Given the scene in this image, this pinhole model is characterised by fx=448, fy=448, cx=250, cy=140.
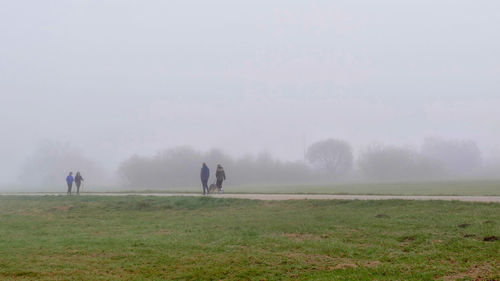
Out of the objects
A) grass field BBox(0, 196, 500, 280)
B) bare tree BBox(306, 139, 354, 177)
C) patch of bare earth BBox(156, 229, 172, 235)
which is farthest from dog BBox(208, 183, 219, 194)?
bare tree BBox(306, 139, 354, 177)

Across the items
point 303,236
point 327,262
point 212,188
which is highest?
point 212,188

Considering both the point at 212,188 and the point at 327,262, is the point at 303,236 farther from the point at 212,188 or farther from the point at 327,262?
the point at 212,188

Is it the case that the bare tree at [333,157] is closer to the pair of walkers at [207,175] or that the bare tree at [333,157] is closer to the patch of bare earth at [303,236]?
the pair of walkers at [207,175]

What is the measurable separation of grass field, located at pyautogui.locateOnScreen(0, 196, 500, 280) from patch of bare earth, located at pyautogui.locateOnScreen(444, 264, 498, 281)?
2 cm

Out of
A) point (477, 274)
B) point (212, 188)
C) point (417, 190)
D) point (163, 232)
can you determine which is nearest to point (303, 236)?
point (163, 232)

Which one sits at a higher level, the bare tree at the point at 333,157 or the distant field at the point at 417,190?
the bare tree at the point at 333,157

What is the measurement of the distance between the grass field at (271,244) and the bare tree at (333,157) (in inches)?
3298

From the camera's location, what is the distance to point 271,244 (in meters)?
12.7

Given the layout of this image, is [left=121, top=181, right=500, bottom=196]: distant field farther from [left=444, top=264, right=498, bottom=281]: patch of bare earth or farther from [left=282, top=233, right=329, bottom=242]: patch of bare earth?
[left=444, top=264, right=498, bottom=281]: patch of bare earth

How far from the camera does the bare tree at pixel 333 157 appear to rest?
103500mm

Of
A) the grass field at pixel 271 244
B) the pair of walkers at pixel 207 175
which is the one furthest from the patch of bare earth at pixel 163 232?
the pair of walkers at pixel 207 175

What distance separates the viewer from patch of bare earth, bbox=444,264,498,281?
847 centimetres

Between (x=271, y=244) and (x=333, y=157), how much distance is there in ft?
308

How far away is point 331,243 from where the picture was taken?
40.7 feet
